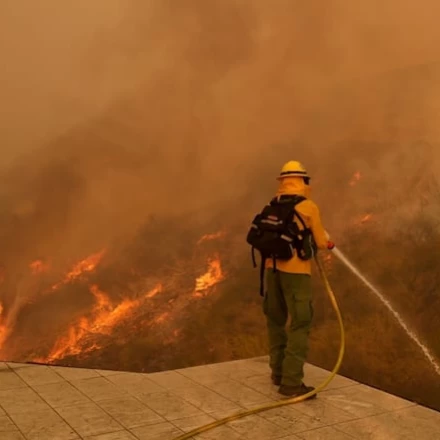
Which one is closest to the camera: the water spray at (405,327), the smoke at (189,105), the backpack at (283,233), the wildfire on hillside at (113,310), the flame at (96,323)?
the backpack at (283,233)

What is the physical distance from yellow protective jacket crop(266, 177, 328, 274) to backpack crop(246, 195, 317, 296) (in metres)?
0.04

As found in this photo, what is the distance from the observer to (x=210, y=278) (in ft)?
37.8

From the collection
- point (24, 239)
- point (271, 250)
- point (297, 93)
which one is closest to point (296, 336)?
point (271, 250)

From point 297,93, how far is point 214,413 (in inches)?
614

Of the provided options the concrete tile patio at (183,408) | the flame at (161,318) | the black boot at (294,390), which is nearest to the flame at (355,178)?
the flame at (161,318)

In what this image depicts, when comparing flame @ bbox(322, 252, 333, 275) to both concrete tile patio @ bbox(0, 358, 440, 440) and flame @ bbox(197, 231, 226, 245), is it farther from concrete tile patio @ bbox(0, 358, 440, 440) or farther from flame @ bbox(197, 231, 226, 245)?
concrete tile patio @ bbox(0, 358, 440, 440)

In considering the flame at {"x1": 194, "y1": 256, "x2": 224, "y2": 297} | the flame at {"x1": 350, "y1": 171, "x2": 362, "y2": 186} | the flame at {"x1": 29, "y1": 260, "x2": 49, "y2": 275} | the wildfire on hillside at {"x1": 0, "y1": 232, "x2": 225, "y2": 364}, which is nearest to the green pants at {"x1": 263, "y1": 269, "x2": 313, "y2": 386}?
the wildfire on hillside at {"x1": 0, "y1": 232, "x2": 225, "y2": 364}

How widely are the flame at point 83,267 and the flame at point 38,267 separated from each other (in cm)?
110

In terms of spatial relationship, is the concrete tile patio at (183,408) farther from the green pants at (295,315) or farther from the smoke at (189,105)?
the smoke at (189,105)

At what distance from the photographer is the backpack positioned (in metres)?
3.89

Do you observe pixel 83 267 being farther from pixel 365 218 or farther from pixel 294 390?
pixel 294 390

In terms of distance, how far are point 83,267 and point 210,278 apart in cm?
472

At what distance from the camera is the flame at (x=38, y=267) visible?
49.5 feet

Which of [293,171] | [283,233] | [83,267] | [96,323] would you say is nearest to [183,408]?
[283,233]
